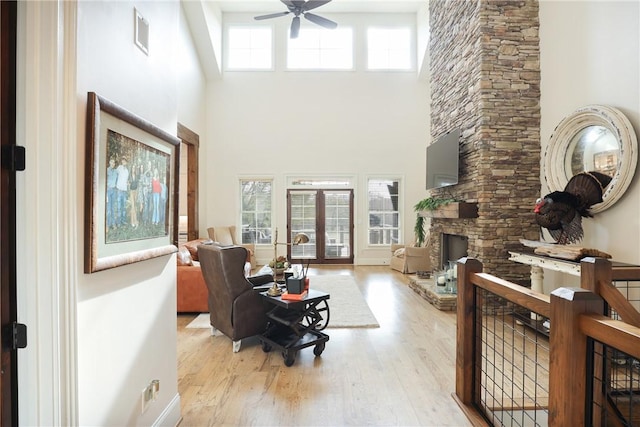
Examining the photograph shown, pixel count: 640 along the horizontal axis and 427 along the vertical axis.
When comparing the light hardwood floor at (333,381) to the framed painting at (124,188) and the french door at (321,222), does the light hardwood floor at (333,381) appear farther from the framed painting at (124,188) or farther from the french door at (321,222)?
the french door at (321,222)

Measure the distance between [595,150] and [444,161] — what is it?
198cm

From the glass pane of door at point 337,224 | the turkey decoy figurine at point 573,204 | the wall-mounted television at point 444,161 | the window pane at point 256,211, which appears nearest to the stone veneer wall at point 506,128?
the wall-mounted television at point 444,161

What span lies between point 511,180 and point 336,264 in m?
4.75

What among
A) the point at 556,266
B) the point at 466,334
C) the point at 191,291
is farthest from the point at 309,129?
the point at 466,334

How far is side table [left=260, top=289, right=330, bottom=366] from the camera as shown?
9.35 feet

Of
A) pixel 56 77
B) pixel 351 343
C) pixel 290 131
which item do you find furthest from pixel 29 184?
pixel 290 131

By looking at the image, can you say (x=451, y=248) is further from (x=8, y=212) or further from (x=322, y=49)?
(x=322, y=49)

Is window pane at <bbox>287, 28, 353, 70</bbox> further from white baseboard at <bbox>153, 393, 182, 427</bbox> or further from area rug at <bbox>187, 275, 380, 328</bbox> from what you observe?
white baseboard at <bbox>153, 393, 182, 427</bbox>

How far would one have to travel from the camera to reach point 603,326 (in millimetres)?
1121

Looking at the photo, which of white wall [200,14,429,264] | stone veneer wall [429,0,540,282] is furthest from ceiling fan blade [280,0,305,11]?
stone veneer wall [429,0,540,282]

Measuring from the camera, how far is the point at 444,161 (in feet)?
16.2

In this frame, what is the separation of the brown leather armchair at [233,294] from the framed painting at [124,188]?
1130 mm

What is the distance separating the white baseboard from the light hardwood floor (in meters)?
0.06

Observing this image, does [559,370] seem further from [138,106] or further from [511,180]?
[511,180]
